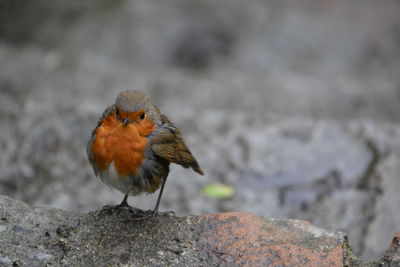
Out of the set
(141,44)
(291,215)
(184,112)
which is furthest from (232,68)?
(291,215)

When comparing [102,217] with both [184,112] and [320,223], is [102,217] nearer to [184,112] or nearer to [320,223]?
[320,223]

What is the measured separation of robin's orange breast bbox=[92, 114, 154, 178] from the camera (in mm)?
3252

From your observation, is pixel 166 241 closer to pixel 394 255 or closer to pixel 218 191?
pixel 394 255

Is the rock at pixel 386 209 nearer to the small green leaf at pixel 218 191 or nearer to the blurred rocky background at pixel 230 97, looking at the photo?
the blurred rocky background at pixel 230 97

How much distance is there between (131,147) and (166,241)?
1.85 ft

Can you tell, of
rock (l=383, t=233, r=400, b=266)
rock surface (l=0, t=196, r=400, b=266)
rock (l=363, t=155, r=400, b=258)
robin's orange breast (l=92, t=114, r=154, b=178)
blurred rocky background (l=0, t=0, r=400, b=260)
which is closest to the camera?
rock (l=383, t=233, r=400, b=266)

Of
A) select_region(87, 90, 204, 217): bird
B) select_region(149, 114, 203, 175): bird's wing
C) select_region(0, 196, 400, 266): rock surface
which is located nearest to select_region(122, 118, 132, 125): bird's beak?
select_region(87, 90, 204, 217): bird

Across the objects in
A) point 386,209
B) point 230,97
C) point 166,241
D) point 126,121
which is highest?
point 230,97

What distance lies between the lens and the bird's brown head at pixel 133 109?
10.7 feet

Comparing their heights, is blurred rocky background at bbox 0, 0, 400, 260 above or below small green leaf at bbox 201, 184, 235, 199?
above

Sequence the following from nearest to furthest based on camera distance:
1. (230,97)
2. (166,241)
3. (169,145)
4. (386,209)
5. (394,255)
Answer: (394,255), (166,241), (169,145), (386,209), (230,97)

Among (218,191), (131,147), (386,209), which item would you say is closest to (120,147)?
(131,147)

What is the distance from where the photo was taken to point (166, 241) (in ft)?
10.2

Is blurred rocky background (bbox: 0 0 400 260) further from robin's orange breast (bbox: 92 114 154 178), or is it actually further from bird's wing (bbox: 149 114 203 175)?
robin's orange breast (bbox: 92 114 154 178)
